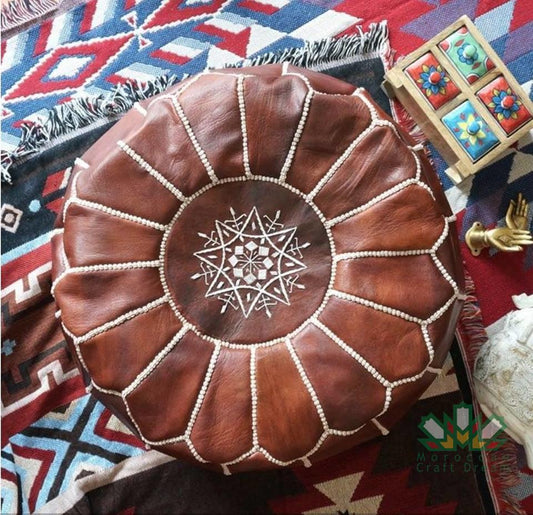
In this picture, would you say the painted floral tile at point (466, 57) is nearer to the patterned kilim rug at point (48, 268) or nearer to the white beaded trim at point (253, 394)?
the patterned kilim rug at point (48, 268)

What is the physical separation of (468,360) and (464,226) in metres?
0.34

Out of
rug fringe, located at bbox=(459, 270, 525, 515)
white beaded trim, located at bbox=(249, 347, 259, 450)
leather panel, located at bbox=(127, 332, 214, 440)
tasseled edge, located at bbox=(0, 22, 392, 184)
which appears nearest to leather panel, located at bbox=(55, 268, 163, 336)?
leather panel, located at bbox=(127, 332, 214, 440)

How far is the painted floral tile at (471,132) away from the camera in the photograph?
4.89 feet

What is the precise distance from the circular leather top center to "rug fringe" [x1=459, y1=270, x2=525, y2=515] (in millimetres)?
575

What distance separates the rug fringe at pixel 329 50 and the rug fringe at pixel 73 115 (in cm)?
26

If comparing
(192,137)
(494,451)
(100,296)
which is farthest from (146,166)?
(494,451)

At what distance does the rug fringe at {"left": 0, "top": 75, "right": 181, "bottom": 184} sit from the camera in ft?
5.22

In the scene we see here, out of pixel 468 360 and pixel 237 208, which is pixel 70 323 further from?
pixel 468 360

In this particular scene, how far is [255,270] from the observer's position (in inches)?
47.9

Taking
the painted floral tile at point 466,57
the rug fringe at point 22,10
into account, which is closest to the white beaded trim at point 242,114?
the painted floral tile at point 466,57

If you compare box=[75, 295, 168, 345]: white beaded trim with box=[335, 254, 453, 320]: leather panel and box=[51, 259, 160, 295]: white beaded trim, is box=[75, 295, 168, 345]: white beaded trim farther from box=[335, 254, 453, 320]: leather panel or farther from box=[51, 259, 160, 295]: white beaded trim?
box=[335, 254, 453, 320]: leather panel

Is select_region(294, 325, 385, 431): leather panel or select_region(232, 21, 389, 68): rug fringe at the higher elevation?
select_region(232, 21, 389, 68): rug fringe

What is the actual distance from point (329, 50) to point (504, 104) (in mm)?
452

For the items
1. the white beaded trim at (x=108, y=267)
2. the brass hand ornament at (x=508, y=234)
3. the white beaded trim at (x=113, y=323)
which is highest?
the white beaded trim at (x=108, y=267)
